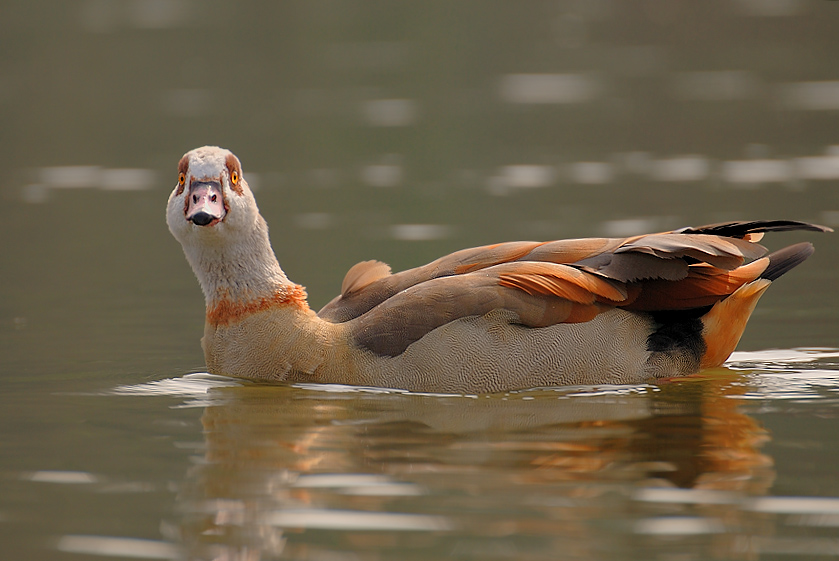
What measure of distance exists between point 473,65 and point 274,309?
62.3 feet

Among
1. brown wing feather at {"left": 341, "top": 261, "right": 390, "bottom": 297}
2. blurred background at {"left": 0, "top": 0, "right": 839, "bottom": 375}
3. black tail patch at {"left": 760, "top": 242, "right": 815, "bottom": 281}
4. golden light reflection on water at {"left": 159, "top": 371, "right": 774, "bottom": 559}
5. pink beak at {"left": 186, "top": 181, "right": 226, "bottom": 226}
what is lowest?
golden light reflection on water at {"left": 159, "top": 371, "right": 774, "bottom": 559}

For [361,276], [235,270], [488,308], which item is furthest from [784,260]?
[235,270]

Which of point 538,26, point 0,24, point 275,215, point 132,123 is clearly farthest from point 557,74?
point 0,24

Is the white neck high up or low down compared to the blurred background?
down

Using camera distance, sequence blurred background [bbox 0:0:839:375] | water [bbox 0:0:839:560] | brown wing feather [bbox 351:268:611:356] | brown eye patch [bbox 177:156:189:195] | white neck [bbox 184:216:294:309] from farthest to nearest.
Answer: blurred background [bbox 0:0:839:375], white neck [bbox 184:216:294:309], brown eye patch [bbox 177:156:189:195], brown wing feather [bbox 351:268:611:356], water [bbox 0:0:839:560]

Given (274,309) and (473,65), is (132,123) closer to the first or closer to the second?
(473,65)

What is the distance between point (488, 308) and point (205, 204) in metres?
2.15

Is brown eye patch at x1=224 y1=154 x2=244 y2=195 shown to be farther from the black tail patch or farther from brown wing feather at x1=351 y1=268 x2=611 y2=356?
the black tail patch

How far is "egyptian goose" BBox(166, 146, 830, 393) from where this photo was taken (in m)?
8.94

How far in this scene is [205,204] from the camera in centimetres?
909

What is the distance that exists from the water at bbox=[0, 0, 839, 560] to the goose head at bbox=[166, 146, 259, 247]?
3.81 ft

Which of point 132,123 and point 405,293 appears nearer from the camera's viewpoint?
point 405,293

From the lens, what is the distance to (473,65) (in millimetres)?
27719

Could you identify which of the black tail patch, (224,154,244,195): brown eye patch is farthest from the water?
(224,154,244,195): brown eye patch
